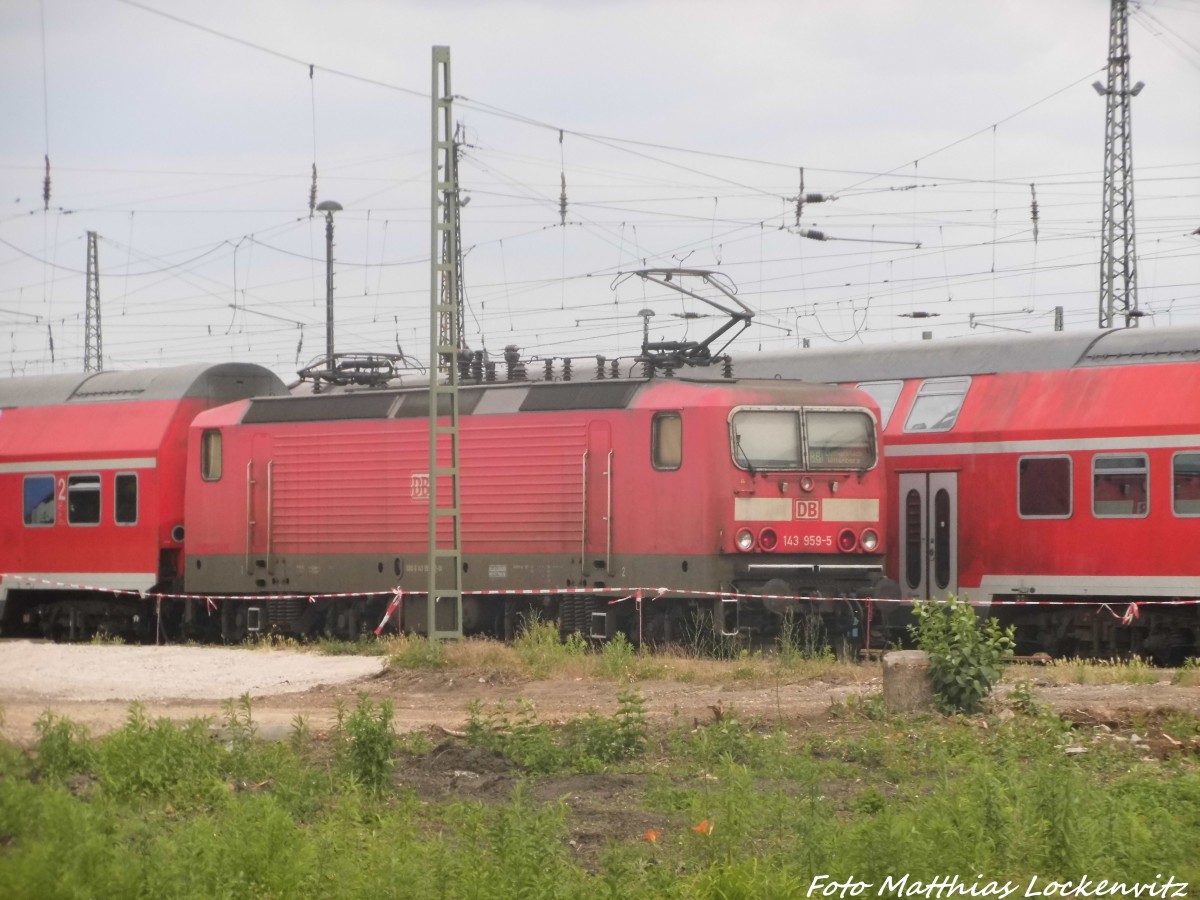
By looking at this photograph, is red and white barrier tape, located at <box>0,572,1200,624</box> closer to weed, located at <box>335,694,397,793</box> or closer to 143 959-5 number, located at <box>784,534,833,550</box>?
143 959-5 number, located at <box>784,534,833,550</box>

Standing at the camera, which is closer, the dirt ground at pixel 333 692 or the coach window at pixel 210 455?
the dirt ground at pixel 333 692

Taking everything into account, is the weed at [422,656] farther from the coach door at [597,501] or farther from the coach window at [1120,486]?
the coach window at [1120,486]

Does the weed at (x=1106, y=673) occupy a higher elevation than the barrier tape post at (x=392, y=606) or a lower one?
lower

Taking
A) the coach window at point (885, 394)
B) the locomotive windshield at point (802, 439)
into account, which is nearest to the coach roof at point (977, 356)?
the coach window at point (885, 394)

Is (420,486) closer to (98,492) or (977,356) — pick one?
(98,492)

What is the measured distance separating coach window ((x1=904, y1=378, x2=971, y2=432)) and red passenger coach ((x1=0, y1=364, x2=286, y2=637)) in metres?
11.1

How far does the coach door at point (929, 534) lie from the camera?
22.9 metres

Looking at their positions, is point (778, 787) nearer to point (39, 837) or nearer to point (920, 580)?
point (39, 837)

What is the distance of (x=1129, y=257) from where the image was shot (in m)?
29.7

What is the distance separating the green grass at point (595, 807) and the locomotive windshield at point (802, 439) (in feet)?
24.2

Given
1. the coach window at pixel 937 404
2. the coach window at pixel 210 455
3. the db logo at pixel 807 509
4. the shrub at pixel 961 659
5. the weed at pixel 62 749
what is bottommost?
the weed at pixel 62 749

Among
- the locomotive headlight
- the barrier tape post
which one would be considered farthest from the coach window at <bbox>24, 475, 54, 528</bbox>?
the locomotive headlight

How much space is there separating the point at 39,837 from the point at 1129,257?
25.1 metres

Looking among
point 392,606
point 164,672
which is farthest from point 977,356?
point 164,672
